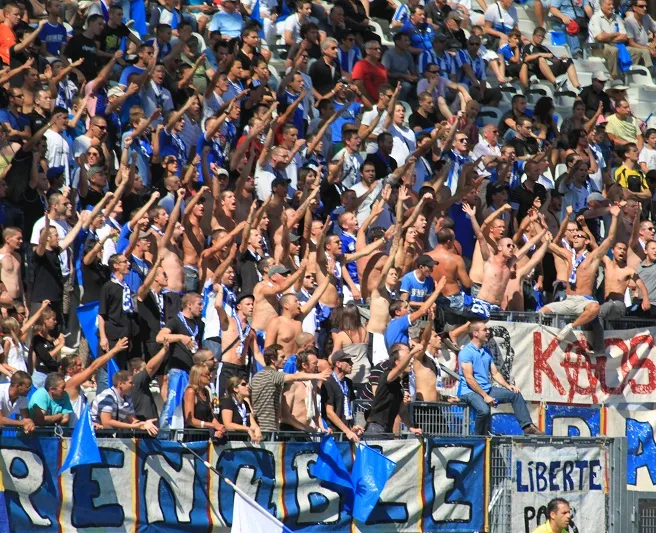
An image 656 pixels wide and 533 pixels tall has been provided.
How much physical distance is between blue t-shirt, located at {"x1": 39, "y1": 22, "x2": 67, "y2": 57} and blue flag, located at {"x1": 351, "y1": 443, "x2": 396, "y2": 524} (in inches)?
298

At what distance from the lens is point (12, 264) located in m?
15.9

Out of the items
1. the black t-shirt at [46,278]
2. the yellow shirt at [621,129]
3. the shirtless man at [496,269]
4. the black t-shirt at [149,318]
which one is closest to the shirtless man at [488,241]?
the shirtless man at [496,269]

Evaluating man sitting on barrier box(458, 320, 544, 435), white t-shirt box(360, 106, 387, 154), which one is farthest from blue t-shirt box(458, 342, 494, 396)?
white t-shirt box(360, 106, 387, 154)

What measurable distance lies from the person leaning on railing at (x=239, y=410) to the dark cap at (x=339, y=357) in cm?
152

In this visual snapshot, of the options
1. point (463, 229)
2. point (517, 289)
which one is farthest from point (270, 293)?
point (463, 229)

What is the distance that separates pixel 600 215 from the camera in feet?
74.1

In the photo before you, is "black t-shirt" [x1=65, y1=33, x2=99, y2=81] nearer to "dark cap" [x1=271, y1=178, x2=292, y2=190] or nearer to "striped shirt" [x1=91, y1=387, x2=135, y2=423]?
"dark cap" [x1=271, y1=178, x2=292, y2=190]

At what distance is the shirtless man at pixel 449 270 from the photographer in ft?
60.5

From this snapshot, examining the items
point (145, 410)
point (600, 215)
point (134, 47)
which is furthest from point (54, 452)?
point (600, 215)

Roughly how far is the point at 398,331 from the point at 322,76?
6.28 metres

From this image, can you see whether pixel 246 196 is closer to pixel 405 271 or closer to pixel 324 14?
pixel 405 271

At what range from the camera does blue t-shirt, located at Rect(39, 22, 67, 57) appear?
19.7 metres

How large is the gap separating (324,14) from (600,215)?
5.16 metres

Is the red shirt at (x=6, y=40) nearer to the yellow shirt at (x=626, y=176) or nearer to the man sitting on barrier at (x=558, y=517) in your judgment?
the man sitting on barrier at (x=558, y=517)
